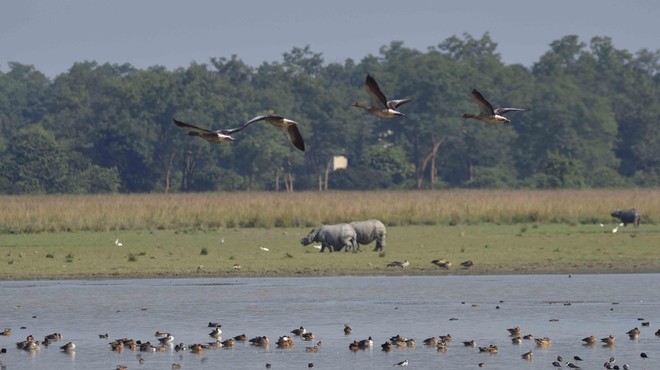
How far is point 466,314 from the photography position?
24000 millimetres

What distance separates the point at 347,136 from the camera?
10056 centimetres

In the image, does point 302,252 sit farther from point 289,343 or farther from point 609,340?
point 609,340

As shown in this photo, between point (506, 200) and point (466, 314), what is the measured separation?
26.5 m

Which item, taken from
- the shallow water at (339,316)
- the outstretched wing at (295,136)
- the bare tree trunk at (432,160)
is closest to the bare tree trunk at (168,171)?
the bare tree trunk at (432,160)

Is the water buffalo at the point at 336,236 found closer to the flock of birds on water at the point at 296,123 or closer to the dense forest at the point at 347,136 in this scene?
the flock of birds on water at the point at 296,123

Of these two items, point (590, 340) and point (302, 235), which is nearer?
point (590, 340)

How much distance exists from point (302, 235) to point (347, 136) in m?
60.3

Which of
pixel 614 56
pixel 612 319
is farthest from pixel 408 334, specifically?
pixel 614 56

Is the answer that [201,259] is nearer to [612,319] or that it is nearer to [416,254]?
[416,254]

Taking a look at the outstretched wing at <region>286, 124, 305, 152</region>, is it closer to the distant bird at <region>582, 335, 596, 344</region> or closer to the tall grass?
the distant bird at <region>582, 335, 596, 344</region>

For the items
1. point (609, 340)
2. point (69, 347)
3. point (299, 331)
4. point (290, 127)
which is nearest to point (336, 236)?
point (299, 331)

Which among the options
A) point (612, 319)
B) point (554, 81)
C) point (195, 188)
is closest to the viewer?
point (612, 319)

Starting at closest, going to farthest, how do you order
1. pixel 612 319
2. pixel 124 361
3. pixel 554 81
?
pixel 124 361 < pixel 612 319 < pixel 554 81

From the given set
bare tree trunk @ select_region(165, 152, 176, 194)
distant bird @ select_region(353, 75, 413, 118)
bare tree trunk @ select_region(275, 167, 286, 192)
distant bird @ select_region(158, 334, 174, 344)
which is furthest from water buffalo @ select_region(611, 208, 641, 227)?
bare tree trunk @ select_region(165, 152, 176, 194)
